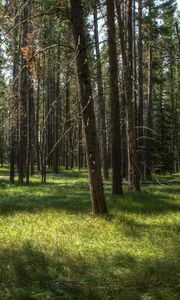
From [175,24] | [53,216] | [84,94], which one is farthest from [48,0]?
[175,24]

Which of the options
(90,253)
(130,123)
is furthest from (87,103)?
(130,123)

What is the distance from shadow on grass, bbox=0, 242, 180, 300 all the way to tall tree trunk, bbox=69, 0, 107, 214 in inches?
139

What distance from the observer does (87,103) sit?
10.9m

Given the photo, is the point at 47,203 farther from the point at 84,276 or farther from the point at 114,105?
the point at 84,276

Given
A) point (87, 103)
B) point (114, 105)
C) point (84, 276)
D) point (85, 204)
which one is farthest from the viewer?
point (114, 105)

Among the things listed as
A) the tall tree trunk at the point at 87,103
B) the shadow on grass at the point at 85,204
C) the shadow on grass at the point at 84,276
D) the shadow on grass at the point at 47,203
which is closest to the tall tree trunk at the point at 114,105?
the shadow on grass at the point at 85,204

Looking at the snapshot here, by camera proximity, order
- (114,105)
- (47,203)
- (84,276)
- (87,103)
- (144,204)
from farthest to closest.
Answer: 1. (114,105)
2. (47,203)
3. (144,204)
4. (87,103)
5. (84,276)

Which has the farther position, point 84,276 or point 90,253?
point 90,253

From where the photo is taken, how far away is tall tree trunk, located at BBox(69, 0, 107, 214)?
432 inches

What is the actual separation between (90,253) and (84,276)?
1.23 m

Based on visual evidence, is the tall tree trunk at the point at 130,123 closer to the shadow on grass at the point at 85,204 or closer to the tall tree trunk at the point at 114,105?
the tall tree trunk at the point at 114,105

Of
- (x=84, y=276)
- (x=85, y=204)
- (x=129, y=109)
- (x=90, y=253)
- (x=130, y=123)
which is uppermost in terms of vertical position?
(x=129, y=109)

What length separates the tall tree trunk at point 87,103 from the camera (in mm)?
10977

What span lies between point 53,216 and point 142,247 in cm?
403
